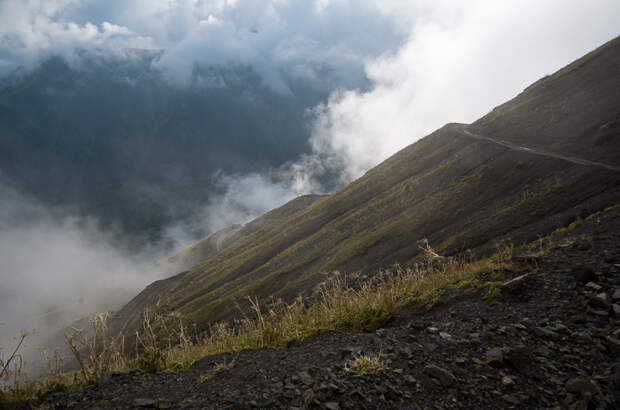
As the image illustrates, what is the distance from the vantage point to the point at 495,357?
373cm

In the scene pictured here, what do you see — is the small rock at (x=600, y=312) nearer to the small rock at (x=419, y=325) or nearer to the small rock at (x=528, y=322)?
the small rock at (x=528, y=322)

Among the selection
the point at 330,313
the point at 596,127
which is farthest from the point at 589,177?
the point at 330,313

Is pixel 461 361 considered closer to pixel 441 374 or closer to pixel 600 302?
pixel 441 374

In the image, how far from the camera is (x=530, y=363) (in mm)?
3686

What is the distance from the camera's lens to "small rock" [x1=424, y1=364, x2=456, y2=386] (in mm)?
3492

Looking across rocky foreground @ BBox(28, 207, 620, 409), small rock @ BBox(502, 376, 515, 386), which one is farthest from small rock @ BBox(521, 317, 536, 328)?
small rock @ BBox(502, 376, 515, 386)

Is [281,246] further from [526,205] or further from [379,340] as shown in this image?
[379,340]

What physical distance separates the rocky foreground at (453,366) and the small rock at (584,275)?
2cm

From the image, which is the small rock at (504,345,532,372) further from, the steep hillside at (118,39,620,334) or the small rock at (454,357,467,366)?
the steep hillside at (118,39,620,334)

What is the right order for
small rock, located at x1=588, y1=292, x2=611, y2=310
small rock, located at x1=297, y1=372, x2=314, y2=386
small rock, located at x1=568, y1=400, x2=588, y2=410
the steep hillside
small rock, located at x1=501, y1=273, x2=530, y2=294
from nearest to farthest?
1. small rock, located at x1=568, y1=400, x2=588, y2=410
2. small rock, located at x1=297, y1=372, x2=314, y2=386
3. small rock, located at x1=588, y1=292, x2=611, y2=310
4. small rock, located at x1=501, y1=273, x2=530, y2=294
5. the steep hillside

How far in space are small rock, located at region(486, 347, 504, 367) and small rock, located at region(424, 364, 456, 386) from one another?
56 cm

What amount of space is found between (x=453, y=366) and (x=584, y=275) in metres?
3.22

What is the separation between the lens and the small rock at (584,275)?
16.7 ft

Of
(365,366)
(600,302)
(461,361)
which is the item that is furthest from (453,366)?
(600,302)
